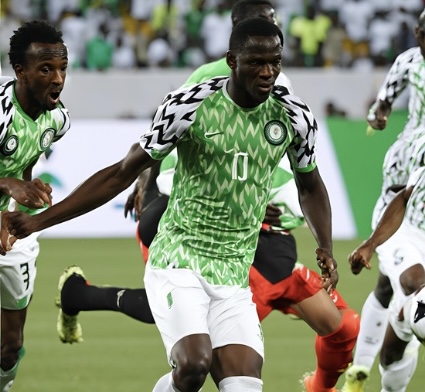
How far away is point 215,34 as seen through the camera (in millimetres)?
22219

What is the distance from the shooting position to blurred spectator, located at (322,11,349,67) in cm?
2250

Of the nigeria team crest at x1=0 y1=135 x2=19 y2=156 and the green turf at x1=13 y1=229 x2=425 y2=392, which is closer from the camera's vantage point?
the nigeria team crest at x1=0 y1=135 x2=19 y2=156

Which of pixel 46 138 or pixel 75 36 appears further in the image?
pixel 75 36

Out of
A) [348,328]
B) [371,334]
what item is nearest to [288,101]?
[348,328]

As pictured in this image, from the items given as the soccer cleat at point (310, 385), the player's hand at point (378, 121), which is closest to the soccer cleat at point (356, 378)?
the soccer cleat at point (310, 385)

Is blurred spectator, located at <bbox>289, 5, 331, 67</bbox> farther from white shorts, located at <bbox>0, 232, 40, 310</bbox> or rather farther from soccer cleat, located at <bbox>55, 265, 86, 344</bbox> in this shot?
white shorts, located at <bbox>0, 232, 40, 310</bbox>

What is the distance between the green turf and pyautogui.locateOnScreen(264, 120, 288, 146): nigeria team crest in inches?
94.1

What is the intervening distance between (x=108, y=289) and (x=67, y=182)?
26.8ft

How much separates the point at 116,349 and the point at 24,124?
316 cm

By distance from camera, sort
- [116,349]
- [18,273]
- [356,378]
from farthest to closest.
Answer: [116,349], [356,378], [18,273]

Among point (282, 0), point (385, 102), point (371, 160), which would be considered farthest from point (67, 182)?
point (282, 0)

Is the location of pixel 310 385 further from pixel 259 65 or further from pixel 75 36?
pixel 75 36

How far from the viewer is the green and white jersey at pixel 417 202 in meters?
6.74

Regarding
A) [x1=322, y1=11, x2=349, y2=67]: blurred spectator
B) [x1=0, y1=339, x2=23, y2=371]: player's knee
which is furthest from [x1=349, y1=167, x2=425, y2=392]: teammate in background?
[x1=322, y1=11, x2=349, y2=67]: blurred spectator
